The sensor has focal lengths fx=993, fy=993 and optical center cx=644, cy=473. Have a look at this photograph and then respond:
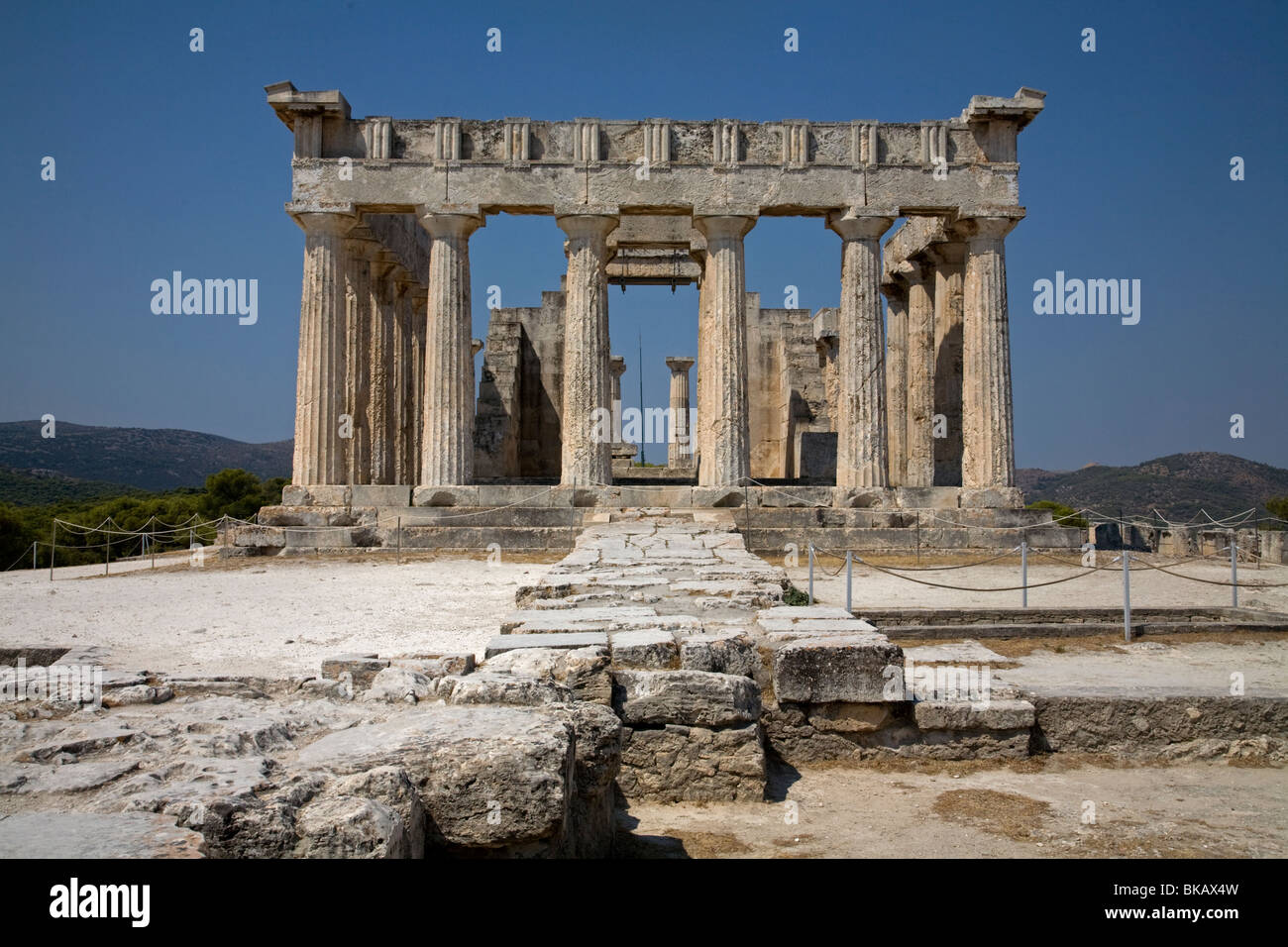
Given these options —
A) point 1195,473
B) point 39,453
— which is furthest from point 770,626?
point 39,453

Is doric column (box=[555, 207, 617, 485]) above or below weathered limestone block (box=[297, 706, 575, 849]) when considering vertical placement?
above

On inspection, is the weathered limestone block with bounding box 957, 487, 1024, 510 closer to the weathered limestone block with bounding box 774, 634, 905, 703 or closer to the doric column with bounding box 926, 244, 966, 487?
the doric column with bounding box 926, 244, 966, 487

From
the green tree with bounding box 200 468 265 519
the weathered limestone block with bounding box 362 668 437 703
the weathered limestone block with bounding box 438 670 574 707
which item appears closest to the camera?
the weathered limestone block with bounding box 438 670 574 707

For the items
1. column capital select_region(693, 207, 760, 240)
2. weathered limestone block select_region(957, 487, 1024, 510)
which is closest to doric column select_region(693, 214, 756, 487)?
column capital select_region(693, 207, 760, 240)

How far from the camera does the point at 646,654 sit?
630 centimetres

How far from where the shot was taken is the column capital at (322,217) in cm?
2136

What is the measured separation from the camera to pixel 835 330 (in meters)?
32.2

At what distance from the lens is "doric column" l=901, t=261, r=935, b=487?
82.1 ft

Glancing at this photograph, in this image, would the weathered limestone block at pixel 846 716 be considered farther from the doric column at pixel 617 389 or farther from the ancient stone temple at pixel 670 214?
the doric column at pixel 617 389

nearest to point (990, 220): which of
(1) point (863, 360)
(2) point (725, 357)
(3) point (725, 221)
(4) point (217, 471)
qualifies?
(1) point (863, 360)

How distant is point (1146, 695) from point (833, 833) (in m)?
3.01

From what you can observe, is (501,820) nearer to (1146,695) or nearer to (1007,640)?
(1146,695)

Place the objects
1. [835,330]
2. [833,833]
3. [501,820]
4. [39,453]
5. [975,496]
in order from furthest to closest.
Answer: [39,453], [835,330], [975,496], [833,833], [501,820]

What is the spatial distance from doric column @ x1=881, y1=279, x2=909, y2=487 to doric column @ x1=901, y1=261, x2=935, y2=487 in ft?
0.52
